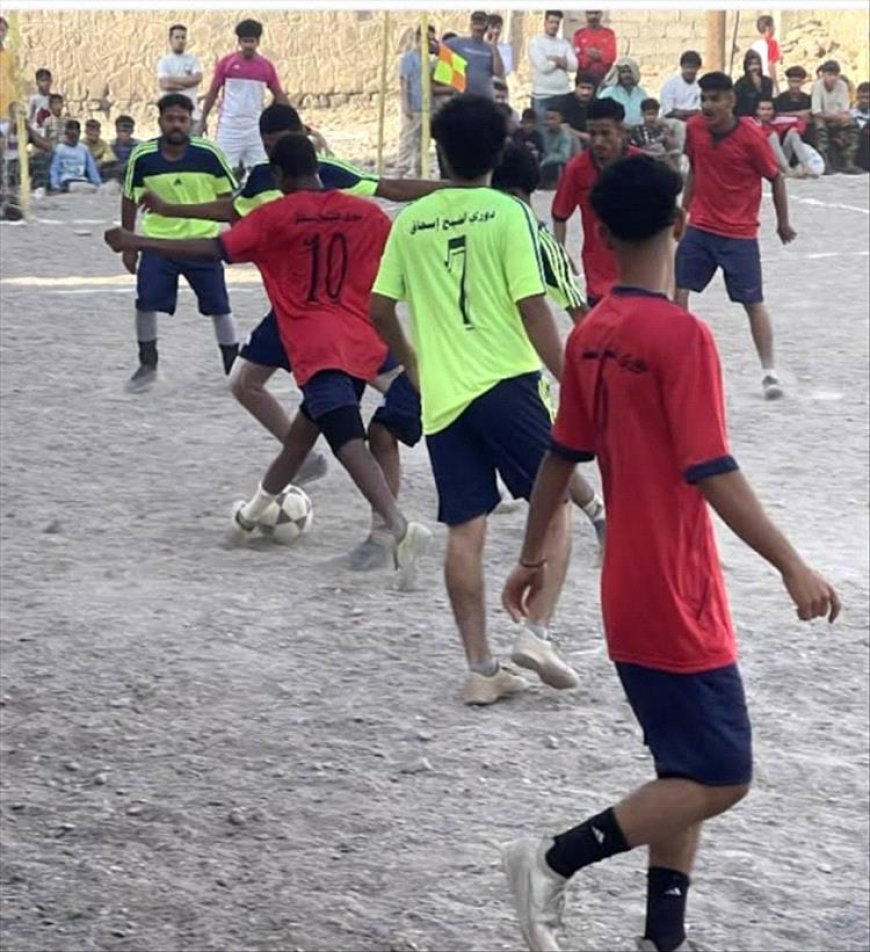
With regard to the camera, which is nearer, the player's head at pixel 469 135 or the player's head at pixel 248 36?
the player's head at pixel 469 135

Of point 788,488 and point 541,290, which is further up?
point 541,290

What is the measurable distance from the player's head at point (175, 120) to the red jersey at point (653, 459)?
7.17m

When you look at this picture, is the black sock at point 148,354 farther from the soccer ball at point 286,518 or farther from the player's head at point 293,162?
the player's head at point 293,162

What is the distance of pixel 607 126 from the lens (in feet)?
32.5

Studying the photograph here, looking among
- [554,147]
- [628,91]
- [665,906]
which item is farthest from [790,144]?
[665,906]

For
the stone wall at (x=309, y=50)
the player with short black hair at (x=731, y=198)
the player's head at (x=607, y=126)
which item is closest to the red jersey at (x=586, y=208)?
the player's head at (x=607, y=126)

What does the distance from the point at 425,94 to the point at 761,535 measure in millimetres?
18198

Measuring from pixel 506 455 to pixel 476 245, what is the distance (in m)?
0.66

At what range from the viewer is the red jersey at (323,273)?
811 centimetres

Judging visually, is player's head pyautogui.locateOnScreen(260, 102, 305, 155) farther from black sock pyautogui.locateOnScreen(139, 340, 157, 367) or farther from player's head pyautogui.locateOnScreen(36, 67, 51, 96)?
player's head pyautogui.locateOnScreen(36, 67, 51, 96)

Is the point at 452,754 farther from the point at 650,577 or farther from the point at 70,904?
the point at 650,577

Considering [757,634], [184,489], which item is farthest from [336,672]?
[184,489]

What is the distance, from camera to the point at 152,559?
8.85 m

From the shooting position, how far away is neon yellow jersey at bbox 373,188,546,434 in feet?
21.0
